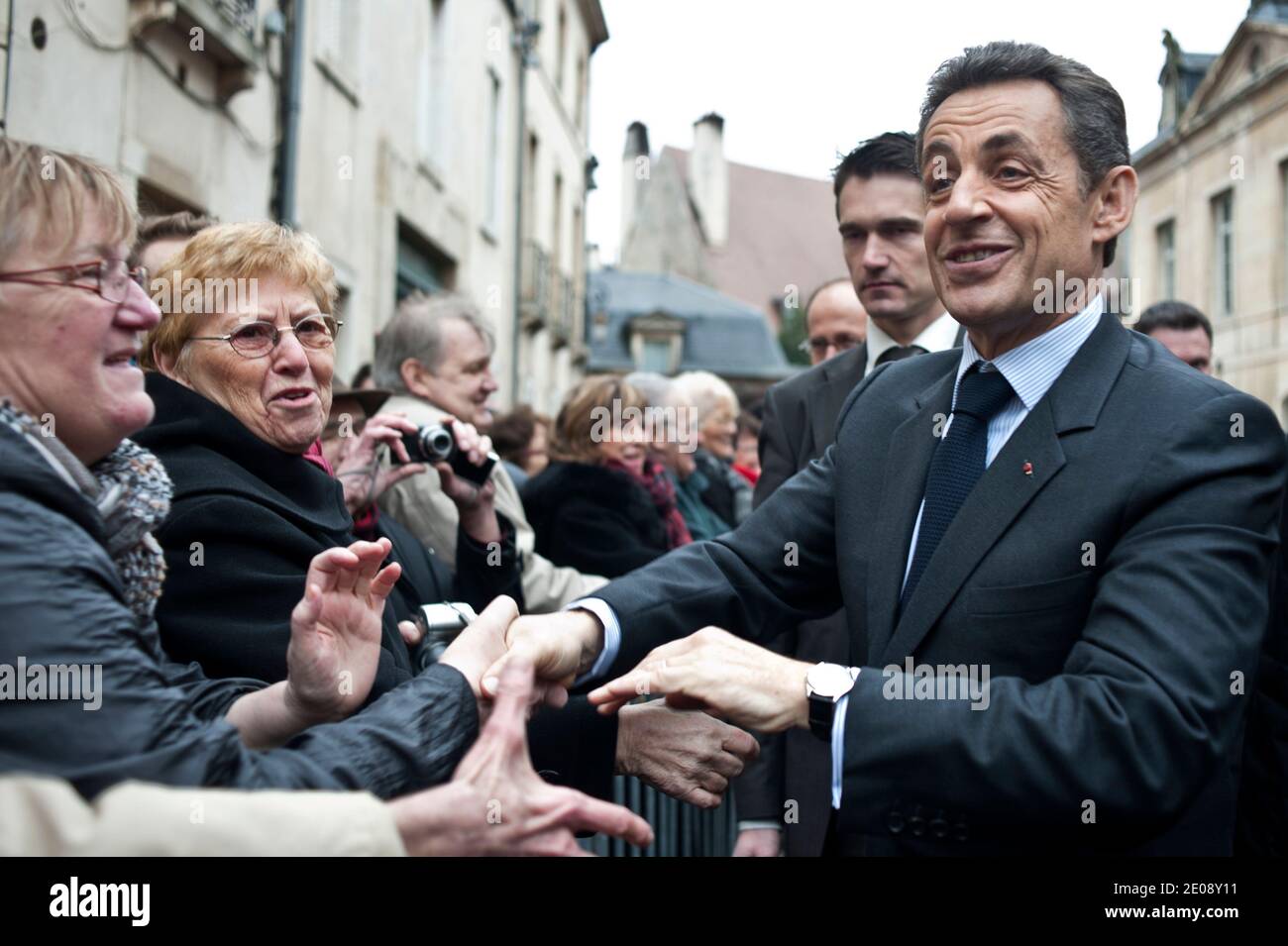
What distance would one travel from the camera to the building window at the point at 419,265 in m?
12.9

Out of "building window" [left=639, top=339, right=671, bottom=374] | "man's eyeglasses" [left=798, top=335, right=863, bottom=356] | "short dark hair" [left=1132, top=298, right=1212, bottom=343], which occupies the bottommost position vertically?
"man's eyeglasses" [left=798, top=335, right=863, bottom=356]

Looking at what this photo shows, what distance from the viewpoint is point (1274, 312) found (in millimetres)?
19578

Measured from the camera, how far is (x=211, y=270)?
9.19ft

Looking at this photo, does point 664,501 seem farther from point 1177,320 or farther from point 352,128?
point 352,128

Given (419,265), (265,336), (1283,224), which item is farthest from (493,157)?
(265,336)

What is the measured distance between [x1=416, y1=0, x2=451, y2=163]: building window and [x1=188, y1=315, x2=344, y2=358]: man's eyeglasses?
36.3 ft

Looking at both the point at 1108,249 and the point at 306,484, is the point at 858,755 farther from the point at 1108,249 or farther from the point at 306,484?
the point at 306,484

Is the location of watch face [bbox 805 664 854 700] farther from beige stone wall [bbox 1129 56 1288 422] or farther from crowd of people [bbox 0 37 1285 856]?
beige stone wall [bbox 1129 56 1288 422]

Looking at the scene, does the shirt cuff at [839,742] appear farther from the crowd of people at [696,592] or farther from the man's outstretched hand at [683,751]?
the man's outstretched hand at [683,751]

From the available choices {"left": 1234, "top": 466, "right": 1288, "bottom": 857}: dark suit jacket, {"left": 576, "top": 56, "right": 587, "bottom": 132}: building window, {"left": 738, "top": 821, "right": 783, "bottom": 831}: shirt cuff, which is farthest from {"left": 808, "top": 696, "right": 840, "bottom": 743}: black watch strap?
{"left": 576, "top": 56, "right": 587, "bottom": 132}: building window

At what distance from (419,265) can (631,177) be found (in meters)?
38.3

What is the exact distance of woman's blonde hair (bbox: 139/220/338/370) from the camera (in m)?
2.81
